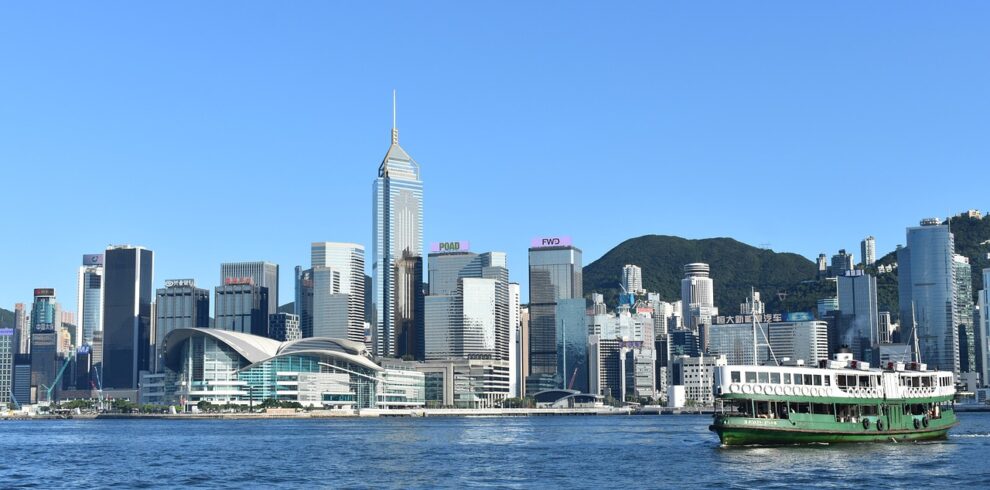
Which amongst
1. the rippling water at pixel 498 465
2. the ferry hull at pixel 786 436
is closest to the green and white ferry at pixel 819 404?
the ferry hull at pixel 786 436

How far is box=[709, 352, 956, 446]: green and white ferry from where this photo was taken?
98312mm

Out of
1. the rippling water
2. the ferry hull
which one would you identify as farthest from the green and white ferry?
the rippling water

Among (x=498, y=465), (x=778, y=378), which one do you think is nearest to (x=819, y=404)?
(x=778, y=378)

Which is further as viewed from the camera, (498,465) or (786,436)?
(786,436)

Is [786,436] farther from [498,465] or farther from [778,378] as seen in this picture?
[498,465]

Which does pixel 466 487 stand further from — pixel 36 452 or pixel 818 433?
pixel 36 452

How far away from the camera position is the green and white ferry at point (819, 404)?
98.3 m

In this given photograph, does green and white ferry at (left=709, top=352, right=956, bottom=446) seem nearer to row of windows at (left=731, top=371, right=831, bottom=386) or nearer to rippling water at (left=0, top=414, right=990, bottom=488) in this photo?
row of windows at (left=731, top=371, right=831, bottom=386)

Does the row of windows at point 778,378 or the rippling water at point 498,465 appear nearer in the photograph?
the rippling water at point 498,465

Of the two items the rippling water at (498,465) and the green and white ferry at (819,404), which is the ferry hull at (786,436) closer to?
the green and white ferry at (819,404)

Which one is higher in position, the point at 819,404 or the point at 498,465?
the point at 819,404

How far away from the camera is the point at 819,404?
100938 mm

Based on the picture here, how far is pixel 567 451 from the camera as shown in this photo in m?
117

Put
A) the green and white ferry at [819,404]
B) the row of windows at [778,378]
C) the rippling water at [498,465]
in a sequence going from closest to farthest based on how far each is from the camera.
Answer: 1. the rippling water at [498,465]
2. the green and white ferry at [819,404]
3. the row of windows at [778,378]
